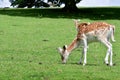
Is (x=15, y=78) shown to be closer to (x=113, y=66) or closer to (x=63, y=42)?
(x=113, y=66)

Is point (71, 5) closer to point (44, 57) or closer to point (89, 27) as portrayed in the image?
point (44, 57)

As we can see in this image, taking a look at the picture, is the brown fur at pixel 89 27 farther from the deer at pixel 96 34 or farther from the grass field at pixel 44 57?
the grass field at pixel 44 57

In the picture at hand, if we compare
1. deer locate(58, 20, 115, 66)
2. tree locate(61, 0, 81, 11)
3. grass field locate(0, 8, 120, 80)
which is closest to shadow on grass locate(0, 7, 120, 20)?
tree locate(61, 0, 81, 11)

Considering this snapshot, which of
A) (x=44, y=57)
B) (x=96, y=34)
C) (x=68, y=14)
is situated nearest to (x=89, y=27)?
(x=96, y=34)

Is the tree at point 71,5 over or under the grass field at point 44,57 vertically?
under

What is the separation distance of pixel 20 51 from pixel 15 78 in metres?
6.50

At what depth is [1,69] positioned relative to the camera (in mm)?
14164

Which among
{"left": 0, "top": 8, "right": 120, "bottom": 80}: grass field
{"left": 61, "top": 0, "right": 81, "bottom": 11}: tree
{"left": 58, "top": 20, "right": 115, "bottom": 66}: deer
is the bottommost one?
{"left": 61, "top": 0, "right": 81, "bottom": 11}: tree

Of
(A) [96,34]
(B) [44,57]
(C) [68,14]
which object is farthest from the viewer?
(C) [68,14]

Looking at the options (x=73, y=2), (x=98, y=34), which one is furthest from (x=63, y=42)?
(x=73, y=2)

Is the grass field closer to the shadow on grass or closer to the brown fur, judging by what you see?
the brown fur

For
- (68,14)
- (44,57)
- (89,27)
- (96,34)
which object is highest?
(89,27)

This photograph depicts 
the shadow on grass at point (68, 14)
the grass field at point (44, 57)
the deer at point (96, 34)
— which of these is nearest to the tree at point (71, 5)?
the shadow on grass at point (68, 14)

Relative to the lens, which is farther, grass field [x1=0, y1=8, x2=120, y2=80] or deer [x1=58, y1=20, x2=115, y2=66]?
deer [x1=58, y1=20, x2=115, y2=66]
